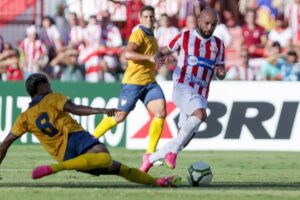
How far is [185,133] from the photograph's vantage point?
1216 cm

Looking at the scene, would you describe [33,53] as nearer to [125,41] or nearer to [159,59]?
[125,41]

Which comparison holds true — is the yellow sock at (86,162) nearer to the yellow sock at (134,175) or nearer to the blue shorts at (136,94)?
the yellow sock at (134,175)

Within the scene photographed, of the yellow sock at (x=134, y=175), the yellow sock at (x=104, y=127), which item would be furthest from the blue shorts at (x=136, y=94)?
the yellow sock at (x=134, y=175)

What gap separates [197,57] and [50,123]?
265cm

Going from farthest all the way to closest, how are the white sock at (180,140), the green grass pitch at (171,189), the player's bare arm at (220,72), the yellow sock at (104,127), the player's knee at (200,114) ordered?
the yellow sock at (104,127) → the player's bare arm at (220,72) → the player's knee at (200,114) → the white sock at (180,140) → the green grass pitch at (171,189)

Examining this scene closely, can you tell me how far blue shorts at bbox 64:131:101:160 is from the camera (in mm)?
Answer: 10914

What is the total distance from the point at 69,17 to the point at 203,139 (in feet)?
19.4

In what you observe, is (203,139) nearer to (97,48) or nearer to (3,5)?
(97,48)

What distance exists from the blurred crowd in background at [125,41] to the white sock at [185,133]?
32.1ft

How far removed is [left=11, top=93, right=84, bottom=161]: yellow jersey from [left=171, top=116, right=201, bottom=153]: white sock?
1.51m

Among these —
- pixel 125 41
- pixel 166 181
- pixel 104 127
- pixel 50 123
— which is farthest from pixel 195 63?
pixel 125 41

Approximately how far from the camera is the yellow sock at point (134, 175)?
36.0ft

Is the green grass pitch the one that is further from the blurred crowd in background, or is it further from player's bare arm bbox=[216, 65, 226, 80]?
the blurred crowd in background

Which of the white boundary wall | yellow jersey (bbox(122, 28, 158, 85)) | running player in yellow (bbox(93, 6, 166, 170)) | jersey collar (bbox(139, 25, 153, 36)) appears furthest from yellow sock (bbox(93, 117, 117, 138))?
the white boundary wall
